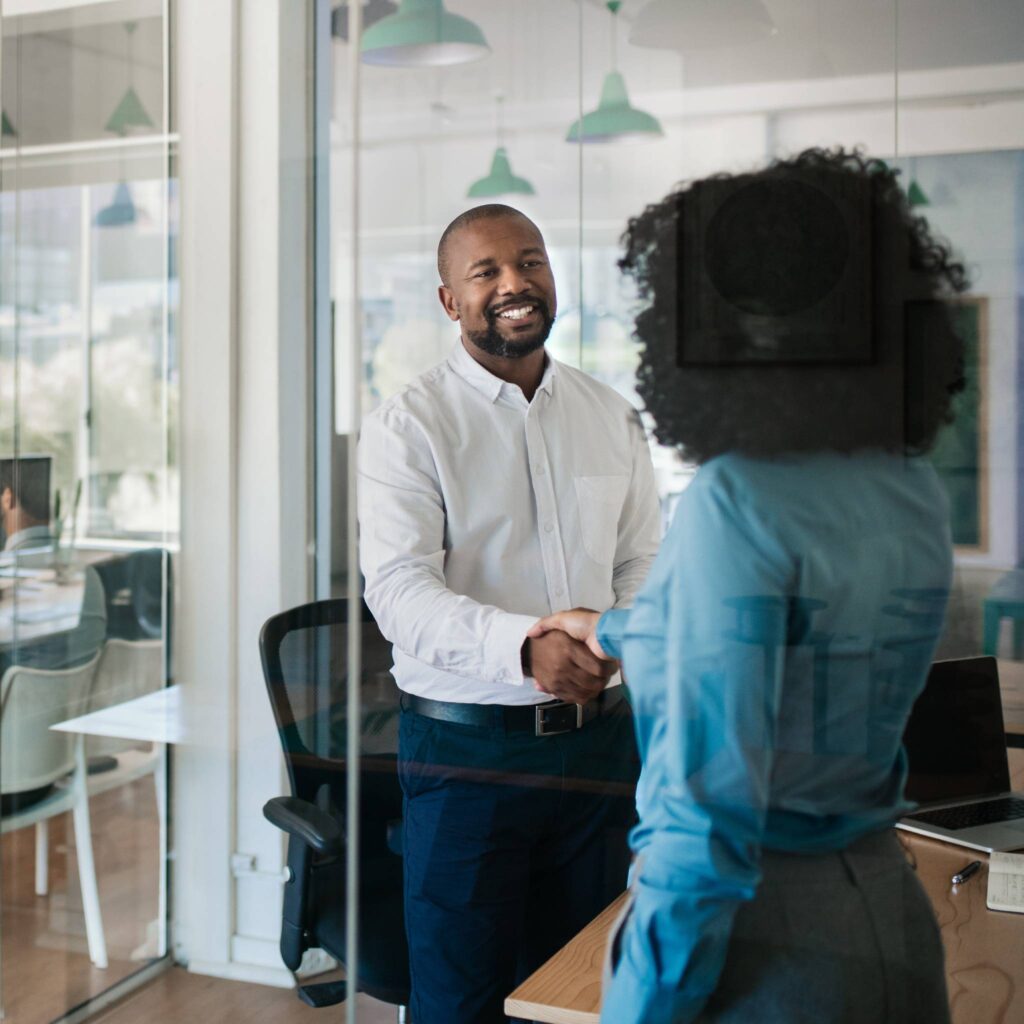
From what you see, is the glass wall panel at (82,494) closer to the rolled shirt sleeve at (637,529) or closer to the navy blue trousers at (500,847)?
the navy blue trousers at (500,847)

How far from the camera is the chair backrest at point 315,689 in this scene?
2232mm

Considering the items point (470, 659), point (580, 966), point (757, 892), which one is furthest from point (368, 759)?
point (757, 892)

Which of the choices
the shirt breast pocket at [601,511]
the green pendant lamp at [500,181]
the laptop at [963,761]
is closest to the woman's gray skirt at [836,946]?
the laptop at [963,761]

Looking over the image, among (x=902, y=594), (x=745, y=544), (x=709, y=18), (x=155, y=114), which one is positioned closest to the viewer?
(x=745, y=544)

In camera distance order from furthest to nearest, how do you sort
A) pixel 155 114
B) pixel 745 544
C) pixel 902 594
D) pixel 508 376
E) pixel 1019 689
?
pixel 155 114 → pixel 508 376 → pixel 1019 689 → pixel 902 594 → pixel 745 544

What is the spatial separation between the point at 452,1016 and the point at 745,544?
43.6 inches

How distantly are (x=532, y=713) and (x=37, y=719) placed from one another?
1362 millimetres

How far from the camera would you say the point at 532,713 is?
188cm

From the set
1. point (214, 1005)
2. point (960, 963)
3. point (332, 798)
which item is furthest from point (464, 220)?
point (214, 1005)

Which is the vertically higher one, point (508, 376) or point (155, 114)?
point (155, 114)

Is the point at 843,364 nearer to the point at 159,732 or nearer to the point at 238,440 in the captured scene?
the point at 238,440

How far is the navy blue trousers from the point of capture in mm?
1804

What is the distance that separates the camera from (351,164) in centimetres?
220

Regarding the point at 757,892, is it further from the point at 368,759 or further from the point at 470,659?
the point at 368,759
